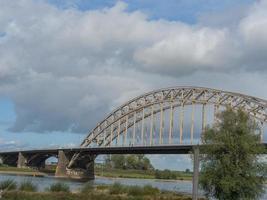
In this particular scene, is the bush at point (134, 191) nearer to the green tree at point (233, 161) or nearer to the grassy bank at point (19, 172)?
the green tree at point (233, 161)

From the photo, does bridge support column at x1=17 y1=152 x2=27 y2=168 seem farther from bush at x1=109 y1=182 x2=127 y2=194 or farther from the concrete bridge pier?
bush at x1=109 y1=182 x2=127 y2=194

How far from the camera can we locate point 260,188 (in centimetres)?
4603

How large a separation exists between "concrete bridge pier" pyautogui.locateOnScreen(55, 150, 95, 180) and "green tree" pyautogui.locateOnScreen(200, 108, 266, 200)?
9130cm

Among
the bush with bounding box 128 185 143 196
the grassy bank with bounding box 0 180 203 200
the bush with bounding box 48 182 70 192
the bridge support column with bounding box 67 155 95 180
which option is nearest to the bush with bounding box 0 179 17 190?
the grassy bank with bounding box 0 180 203 200

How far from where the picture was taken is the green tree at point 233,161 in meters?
45.5

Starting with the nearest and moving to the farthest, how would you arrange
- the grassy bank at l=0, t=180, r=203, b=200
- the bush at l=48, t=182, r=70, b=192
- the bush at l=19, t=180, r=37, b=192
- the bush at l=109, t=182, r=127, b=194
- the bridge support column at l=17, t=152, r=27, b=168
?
the grassy bank at l=0, t=180, r=203, b=200 → the bush at l=19, t=180, r=37, b=192 → the bush at l=48, t=182, r=70, b=192 → the bush at l=109, t=182, r=127, b=194 → the bridge support column at l=17, t=152, r=27, b=168

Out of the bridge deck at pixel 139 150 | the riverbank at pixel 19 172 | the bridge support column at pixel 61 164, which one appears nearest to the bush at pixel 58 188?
the bridge deck at pixel 139 150

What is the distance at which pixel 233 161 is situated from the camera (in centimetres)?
4669

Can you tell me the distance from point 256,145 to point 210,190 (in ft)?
19.3

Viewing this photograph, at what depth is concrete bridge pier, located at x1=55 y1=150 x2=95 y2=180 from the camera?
5472 inches

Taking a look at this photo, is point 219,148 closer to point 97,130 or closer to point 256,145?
Result: point 256,145

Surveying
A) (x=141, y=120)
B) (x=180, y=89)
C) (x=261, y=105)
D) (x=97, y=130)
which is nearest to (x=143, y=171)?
(x=97, y=130)

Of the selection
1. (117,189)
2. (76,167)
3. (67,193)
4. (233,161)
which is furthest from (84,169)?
(67,193)

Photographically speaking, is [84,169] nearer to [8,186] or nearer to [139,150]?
[139,150]
